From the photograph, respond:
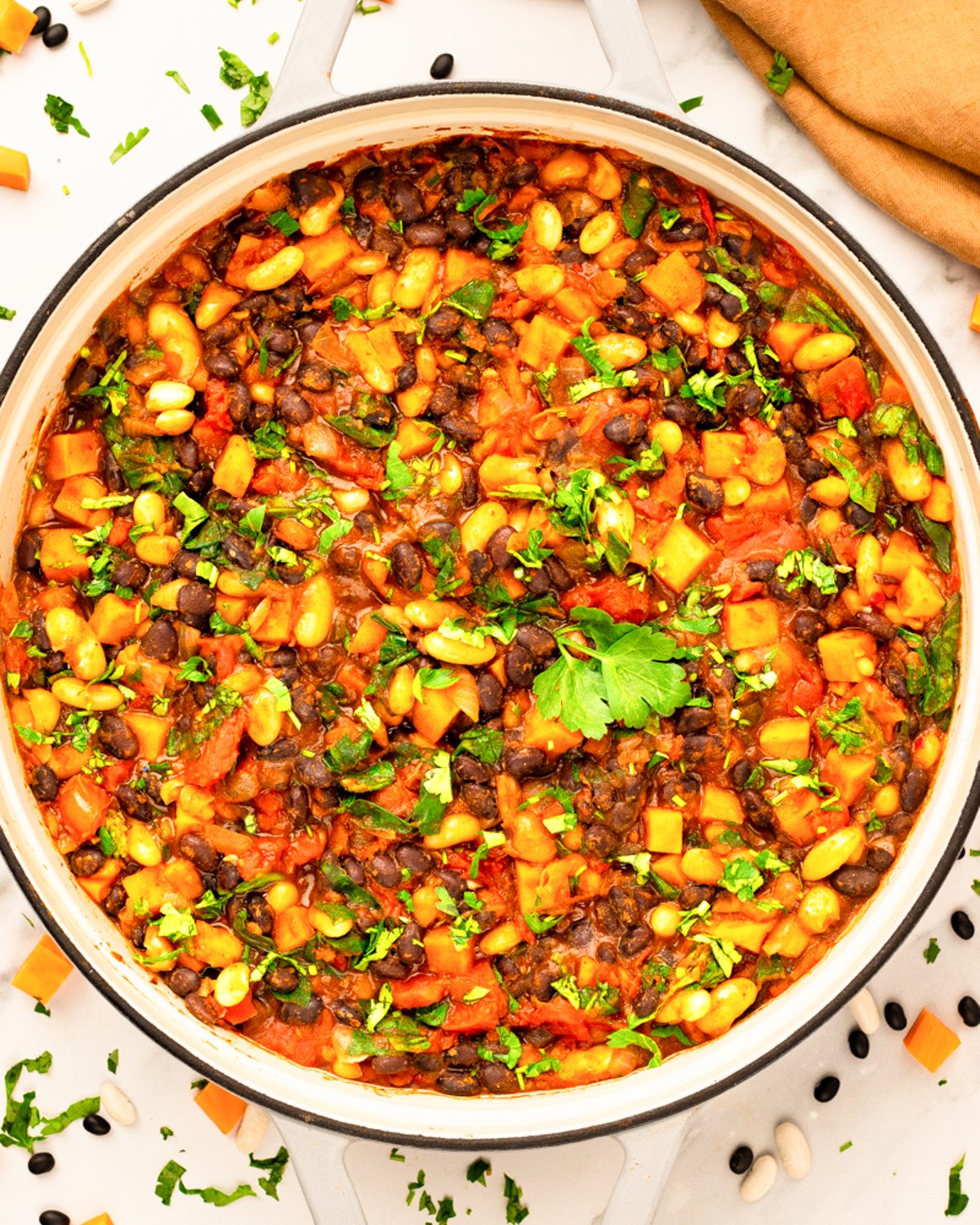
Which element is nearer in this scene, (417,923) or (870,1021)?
(417,923)

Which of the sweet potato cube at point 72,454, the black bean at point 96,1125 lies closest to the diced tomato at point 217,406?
the sweet potato cube at point 72,454

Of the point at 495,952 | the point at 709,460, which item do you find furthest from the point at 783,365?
the point at 495,952

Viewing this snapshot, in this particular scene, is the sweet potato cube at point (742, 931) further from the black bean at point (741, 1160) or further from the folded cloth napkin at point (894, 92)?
the folded cloth napkin at point (894, 92)

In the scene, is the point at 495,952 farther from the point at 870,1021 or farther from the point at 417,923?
the point at 870,1021

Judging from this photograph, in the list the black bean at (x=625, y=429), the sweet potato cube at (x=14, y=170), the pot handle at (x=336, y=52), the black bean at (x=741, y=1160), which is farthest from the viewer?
the black bean at (x=741, y=1160)

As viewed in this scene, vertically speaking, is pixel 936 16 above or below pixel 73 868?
above

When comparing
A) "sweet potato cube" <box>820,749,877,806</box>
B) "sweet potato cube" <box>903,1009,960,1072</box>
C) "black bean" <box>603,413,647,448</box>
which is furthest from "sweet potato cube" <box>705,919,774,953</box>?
"black bean" <box>603,413,647,448</box>
